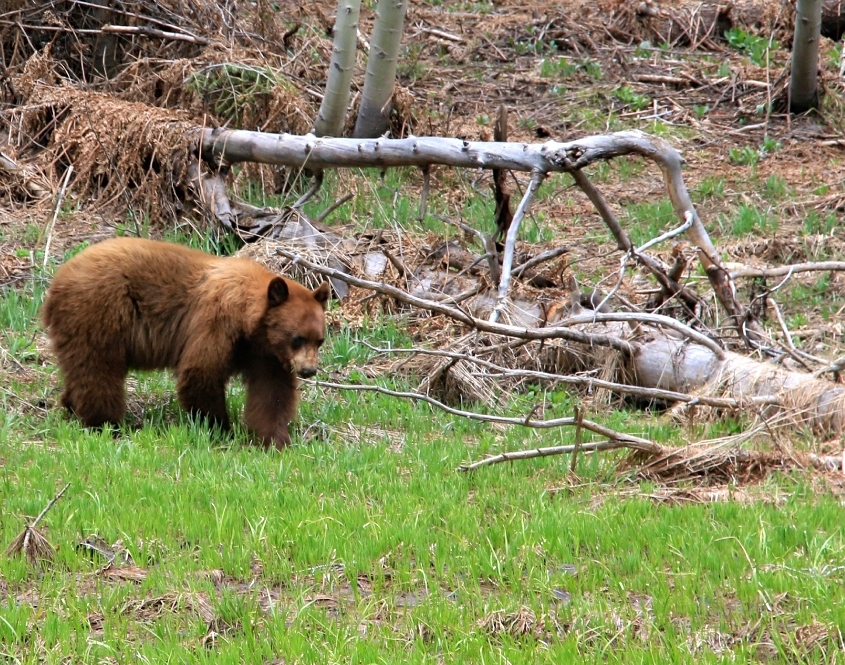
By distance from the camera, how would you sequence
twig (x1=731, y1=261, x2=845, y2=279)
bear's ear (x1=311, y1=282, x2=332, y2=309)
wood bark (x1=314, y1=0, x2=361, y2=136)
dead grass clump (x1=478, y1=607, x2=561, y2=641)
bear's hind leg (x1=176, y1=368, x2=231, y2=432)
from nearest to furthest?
1. dead grass clump (x1=478, y1=607, x2=561, y2=641)
2. bear's hind leg (x1=176, y1=368, x2=231, y2=432)
3. bear's ear (x1=311, y1=282, x2=332, y2=309)
4. twig (x1=731, y1=261, x2=845, y2=279)
5. wood bark (x1=314, y1=0, x2=361, y2=136)

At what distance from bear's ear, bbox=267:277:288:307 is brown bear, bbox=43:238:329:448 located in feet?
0.03

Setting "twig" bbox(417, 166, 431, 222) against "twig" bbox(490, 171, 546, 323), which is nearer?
"twig" bbox(490, 171, 546, 323)

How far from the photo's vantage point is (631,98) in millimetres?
16203

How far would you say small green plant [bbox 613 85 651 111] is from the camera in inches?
631

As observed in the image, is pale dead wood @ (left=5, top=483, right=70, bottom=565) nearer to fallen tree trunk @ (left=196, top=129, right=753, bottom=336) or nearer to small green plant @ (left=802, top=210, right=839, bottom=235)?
fallen tree trunk @ (left=196, top=129, right=753, bottom=336)

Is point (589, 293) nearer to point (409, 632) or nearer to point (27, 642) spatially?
point (409, 632)

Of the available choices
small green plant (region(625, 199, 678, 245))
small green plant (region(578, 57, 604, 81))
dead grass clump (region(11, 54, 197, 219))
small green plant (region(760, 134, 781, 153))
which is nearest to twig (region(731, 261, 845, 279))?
→ small green plant (region(625, 199, 678, 245))

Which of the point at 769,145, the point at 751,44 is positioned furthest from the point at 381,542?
the point at 751,44

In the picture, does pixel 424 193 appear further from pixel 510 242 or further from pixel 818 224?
pixel 818 224

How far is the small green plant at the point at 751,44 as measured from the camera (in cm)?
1706

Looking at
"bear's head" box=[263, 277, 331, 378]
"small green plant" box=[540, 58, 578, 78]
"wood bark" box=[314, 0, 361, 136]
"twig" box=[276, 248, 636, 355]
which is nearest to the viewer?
"twig" box=[276, 248, 636, 355]

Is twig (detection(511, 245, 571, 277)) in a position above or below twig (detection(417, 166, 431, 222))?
below

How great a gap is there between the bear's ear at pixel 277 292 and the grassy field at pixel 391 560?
99 centimetres

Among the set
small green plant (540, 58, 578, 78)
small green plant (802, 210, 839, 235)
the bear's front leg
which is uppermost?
small green plant (540, 58, 578, 78)
